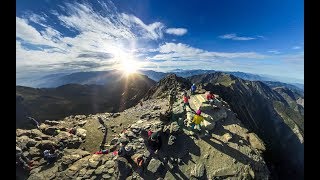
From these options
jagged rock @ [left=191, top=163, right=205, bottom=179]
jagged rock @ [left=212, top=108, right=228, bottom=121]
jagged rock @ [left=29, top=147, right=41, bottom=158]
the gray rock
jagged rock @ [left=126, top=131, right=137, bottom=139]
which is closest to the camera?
jagged rock @ [left=191, top=163, right=205, bottom=179]

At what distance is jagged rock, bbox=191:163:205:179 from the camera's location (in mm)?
17109

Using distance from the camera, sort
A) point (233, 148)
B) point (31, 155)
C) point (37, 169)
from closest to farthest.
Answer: point (233, 148) < point (37, 169) < point (31, 155)

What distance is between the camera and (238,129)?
69.4 feet

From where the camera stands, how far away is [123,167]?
1798 centimetres

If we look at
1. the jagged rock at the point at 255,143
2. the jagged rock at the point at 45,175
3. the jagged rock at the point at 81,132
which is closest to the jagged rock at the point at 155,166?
the jagged rock at the point at 255,143

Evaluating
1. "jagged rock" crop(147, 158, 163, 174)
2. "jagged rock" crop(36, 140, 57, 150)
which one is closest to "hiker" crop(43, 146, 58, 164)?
"jagged rock" crop(36, 140, 57, 150)

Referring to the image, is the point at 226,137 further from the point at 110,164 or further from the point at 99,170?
the point at 99,170

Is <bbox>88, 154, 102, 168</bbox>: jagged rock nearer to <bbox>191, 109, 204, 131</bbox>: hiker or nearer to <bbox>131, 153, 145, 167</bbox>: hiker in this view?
<bbox>131, 153, 145, 167</bbox>: hiker

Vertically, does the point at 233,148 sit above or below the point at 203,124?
below
